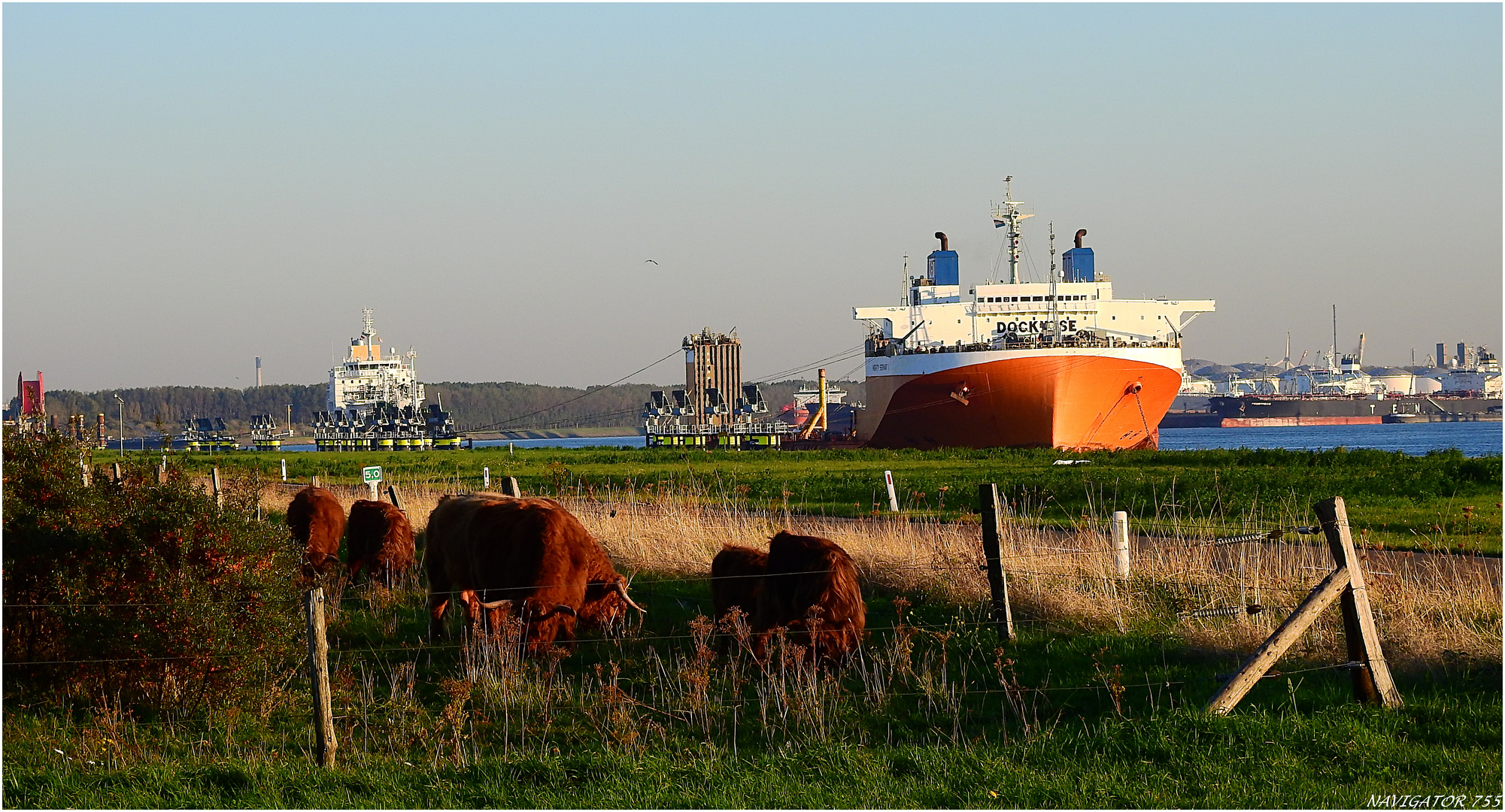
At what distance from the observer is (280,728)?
8.33 m

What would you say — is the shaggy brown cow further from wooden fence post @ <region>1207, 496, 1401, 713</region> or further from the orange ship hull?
the orange ship hull

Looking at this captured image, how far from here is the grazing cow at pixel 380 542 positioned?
44.2 ft

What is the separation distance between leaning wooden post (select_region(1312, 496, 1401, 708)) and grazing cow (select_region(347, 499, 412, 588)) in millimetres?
8809

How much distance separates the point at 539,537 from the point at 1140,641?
14.1 feet

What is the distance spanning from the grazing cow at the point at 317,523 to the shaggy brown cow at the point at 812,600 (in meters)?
6.73

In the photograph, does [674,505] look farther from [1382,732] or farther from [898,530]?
[1382,732]

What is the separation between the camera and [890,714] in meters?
8.01

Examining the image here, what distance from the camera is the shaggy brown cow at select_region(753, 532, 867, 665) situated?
884cm

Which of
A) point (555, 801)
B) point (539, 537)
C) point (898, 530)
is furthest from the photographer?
point (898, 530)

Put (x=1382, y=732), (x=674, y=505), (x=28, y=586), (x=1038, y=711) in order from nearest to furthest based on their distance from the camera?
(x=1382, y=732)
(x=1038, y=711)
(x=28, y=586)
(x=674, y=505)

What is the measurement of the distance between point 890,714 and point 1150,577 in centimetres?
432


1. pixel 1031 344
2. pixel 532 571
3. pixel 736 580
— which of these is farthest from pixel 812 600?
pixel 1031 344

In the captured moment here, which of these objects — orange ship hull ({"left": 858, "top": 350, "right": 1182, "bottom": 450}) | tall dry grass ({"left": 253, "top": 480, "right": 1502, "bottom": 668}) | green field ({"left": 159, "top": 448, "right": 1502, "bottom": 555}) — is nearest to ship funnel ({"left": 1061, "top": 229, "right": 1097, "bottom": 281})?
orange ship hull ({"left": 858, "top": 350, "right": 1182, "bottom": 450})

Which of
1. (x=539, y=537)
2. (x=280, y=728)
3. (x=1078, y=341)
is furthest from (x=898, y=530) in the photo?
(x=1078, y=341)
